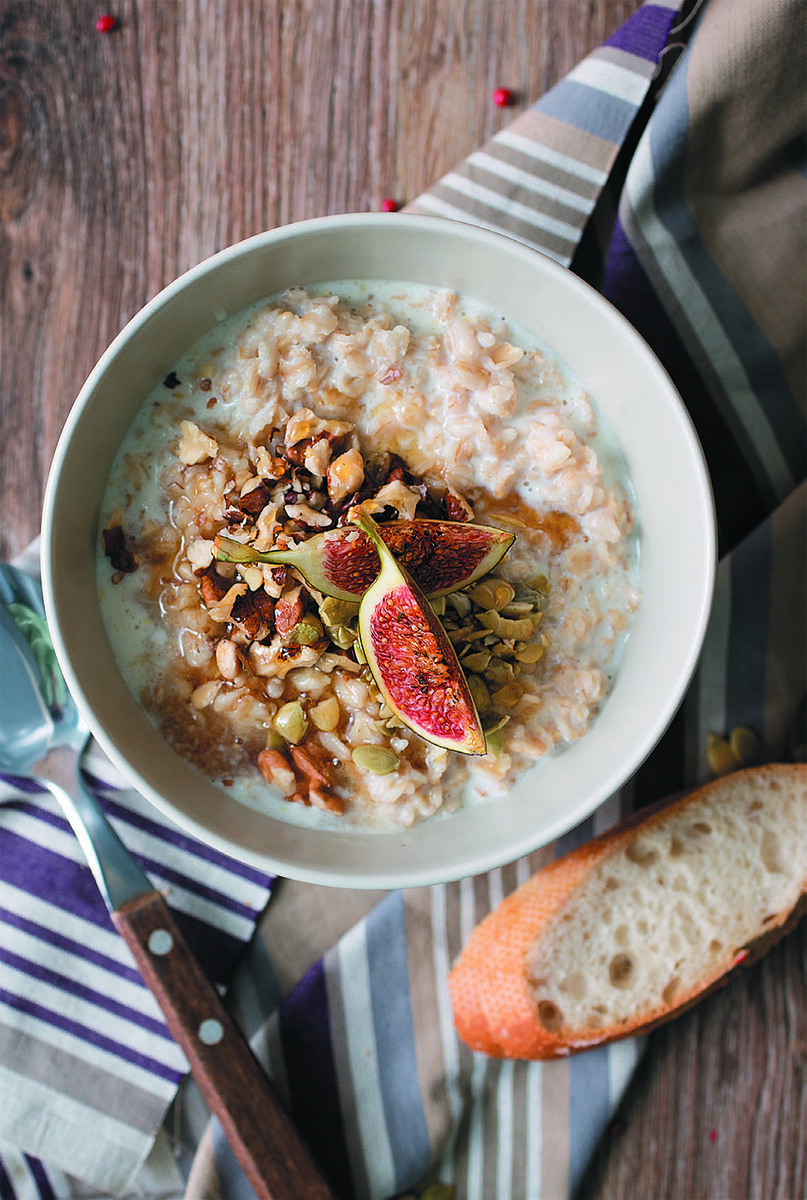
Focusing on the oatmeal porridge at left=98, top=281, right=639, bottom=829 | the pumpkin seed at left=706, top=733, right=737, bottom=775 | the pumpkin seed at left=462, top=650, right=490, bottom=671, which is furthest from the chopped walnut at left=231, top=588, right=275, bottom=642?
the pumpkin seed at left=706, top=733, right=737, bottom=775

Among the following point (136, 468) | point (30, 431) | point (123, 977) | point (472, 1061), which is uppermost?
point (136, 468)

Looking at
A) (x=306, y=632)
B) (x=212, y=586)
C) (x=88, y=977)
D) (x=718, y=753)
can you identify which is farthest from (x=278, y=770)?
(x=718, y=753)

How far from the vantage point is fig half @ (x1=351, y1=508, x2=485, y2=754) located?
1695 mm

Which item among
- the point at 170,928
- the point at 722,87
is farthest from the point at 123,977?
the point at 722,87

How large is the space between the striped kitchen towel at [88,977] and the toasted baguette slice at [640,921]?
621 mm

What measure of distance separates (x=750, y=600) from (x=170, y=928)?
1.65m

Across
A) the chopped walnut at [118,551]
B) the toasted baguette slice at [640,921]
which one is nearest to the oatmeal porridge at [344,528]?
the chopped walnut at [118,551]

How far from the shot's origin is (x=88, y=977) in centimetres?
224

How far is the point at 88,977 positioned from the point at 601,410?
182cm

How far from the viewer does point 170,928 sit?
2.11 meters

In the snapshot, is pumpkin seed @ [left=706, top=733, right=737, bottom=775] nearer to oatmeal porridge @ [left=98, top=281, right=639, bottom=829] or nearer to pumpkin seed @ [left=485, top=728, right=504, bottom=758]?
oatmeal porridge @ [left=98, top=281, right=639, bottom=829]

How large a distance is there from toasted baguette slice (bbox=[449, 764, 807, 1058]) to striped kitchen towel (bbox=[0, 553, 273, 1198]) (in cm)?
62

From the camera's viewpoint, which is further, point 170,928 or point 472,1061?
point 472,1061

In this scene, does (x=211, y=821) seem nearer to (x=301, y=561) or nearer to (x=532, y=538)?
(x=301, y=561)
